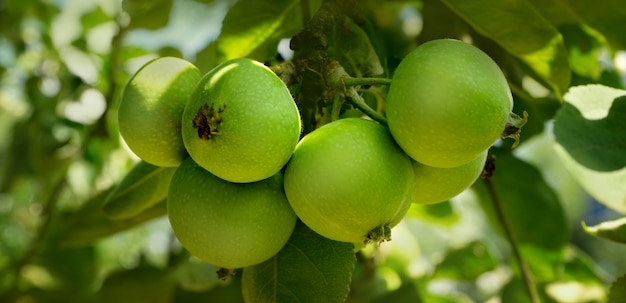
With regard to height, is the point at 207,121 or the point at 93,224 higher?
the point at 207,121

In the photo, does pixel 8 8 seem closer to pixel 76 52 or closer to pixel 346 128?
pixel 76 52

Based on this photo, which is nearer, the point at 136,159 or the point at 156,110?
the point at 156,110

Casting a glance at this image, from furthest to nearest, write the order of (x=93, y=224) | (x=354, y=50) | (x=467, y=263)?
(x=467, y=263)
(x=93, y=224)
(x=354, y=50)

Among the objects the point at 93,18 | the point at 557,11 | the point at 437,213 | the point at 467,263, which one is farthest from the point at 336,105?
the point at 93,18

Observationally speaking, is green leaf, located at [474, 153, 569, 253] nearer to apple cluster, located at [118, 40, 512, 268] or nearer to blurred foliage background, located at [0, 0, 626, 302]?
blurred foliage background, located at [0, 0, 626, 302]

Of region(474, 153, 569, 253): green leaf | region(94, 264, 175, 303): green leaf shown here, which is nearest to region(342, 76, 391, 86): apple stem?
region(474, 153, 569, 253): green leaf

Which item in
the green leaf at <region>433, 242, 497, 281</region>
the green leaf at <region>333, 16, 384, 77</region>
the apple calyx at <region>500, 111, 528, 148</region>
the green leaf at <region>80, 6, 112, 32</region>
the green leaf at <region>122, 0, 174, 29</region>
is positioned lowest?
the green leaf at <region>433, 242, 497, 281</region>

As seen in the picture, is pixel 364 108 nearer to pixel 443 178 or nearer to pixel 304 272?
pixel 443 178
